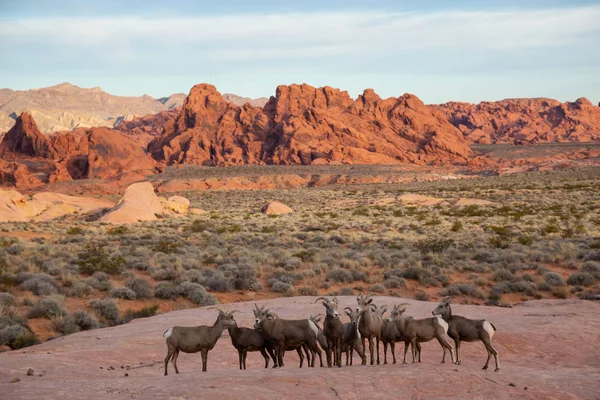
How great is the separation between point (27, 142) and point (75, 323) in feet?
356

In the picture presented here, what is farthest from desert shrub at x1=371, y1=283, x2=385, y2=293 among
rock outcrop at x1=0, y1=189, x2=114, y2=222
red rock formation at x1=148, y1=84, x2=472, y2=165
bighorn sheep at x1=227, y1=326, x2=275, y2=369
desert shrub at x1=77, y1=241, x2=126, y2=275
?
red rock formation at x1=148, y1=84, x2=472, y2=165

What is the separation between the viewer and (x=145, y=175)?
4038 inches

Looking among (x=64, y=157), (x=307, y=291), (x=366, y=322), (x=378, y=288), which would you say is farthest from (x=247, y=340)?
(x=64, y=157)

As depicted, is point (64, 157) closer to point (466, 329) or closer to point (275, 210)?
point (275, 210)

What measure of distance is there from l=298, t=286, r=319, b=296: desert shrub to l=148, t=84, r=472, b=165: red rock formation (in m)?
99.7

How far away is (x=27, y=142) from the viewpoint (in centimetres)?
11206

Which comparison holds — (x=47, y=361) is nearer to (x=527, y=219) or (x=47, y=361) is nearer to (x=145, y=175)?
(x=527, y=219)

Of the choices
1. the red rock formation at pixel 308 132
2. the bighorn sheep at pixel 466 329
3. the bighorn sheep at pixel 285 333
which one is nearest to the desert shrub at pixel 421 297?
the bighorn sheep at pixel 466 329

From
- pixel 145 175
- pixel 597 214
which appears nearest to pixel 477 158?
pixel 145 175

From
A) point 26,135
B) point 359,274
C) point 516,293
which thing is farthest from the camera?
A: point 26,135

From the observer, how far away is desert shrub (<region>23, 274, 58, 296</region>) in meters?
17.9

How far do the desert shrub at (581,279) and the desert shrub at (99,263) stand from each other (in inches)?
658

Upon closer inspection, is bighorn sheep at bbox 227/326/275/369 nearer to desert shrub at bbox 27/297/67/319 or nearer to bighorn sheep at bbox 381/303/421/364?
bighorn sheep at bbox 381/303/421/364

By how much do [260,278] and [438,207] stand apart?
35153 mm
